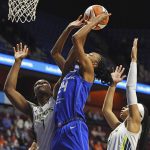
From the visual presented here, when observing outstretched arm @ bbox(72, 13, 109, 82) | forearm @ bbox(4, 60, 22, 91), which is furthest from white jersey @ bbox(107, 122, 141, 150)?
forearm @ bbox(4, 60, 22, 91)

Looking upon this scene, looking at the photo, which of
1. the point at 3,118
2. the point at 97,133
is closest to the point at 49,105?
the point at 3,118

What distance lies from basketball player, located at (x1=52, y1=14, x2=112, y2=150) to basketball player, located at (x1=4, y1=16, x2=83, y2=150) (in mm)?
198

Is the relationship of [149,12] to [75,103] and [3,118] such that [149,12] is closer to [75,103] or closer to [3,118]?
[3,118]

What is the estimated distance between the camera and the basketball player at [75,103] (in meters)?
3.53

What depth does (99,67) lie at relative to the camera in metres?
3.76

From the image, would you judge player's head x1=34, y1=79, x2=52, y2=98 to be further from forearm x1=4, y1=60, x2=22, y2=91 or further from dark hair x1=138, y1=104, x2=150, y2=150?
dark hair x1=138, y1=104, x2=150, y2=150

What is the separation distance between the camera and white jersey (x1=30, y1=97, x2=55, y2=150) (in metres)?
3.74

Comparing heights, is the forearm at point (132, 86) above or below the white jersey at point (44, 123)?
above

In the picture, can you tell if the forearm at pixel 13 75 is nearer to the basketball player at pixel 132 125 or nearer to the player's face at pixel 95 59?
the player's face at pixel 95 59

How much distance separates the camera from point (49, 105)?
388cm

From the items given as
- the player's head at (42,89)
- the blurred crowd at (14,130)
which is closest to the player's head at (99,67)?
the player's head at (42,89)

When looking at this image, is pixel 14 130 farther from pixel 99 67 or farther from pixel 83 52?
pixel 83 52

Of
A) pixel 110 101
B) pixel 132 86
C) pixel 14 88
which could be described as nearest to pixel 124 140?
pixel 132 86

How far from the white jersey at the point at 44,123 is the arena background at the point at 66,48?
7034mm
